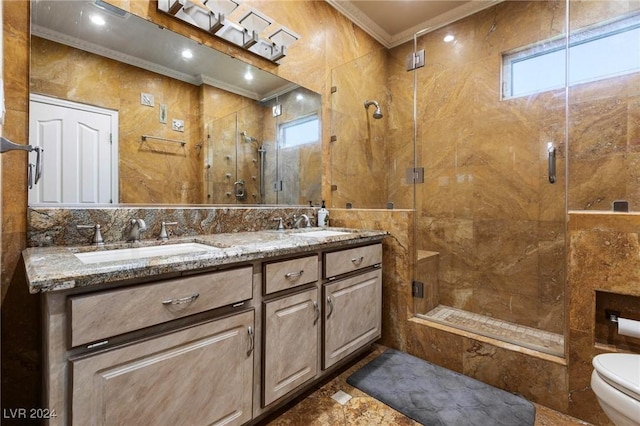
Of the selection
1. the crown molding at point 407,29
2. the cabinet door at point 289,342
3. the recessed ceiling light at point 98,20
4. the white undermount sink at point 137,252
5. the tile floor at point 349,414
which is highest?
the crown molding at point 407,29

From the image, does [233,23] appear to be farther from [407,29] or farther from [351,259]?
[407,29]

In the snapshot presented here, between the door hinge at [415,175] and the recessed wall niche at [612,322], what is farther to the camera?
the door hinge at [415,175]

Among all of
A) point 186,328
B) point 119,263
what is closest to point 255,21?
point 119,263

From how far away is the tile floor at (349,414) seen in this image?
1371mm

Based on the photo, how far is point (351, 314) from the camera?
1704 mm

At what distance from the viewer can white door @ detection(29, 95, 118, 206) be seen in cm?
123

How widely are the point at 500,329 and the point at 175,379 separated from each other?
2.19 meters

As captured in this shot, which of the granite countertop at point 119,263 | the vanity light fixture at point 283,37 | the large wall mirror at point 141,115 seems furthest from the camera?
the vanity light fixture at point 283,37

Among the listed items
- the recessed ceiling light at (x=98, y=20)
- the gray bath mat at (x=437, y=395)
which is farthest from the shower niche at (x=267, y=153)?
the gray bath mat at (x=437, y=395)

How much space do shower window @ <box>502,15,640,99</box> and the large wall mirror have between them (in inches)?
81.0

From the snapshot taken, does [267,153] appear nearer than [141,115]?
No

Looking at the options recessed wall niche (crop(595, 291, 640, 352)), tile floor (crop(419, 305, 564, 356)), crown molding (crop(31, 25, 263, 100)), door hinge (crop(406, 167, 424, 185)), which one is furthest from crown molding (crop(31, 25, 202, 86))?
recessed wall niche (crop(595, 291, 640, 352))

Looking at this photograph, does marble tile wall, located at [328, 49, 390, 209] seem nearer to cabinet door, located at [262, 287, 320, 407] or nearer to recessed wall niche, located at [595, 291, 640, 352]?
cabinet door, located at [262, 287, 320, 407]

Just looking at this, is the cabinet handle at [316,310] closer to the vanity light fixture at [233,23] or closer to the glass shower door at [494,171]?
the glass shower door at [494,171]
